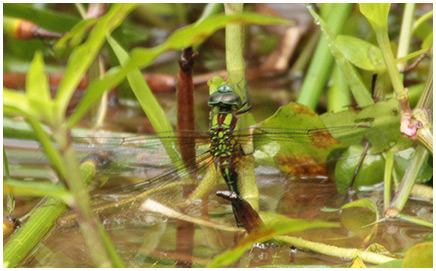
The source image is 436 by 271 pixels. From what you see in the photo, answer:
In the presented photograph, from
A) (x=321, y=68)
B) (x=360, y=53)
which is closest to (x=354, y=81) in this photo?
(x=360, y=53)

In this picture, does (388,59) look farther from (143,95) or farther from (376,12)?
(143,95)

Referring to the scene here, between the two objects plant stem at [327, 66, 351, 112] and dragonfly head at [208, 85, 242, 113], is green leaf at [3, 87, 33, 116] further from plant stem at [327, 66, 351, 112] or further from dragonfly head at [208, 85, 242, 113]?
plant stem at [327, 66, 351, 112]

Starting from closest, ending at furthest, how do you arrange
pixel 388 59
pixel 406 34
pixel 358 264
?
pixel 358 264 < pixel 388 59 < pixel 406 34

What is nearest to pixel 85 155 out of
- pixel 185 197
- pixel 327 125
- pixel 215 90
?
pixel 185 197

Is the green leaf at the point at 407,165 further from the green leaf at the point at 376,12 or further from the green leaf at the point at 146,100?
the green leaf at the point at 146,100

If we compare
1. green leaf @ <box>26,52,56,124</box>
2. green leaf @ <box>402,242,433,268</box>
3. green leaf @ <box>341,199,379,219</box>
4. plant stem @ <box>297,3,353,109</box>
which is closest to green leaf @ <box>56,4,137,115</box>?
green leaf @ <box>26,52,56,124</box>

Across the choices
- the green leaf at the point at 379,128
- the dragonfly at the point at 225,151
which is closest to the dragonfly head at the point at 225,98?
the dragonfly at the point at 225,151
